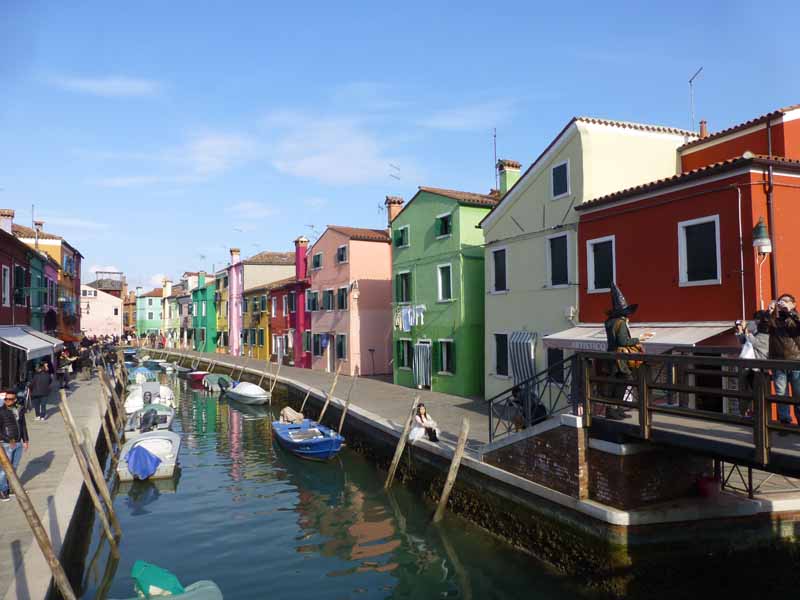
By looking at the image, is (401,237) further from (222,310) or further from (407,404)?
(222,310)

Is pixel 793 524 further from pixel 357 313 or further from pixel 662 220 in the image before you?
pixel 357 313

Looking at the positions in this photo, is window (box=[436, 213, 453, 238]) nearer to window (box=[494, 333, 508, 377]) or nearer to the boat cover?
window (box=[494, 333, 508, 377])

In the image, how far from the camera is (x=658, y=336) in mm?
13781

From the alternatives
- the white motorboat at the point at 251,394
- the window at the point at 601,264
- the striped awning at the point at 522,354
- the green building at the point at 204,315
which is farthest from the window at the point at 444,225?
the green building at the point at 204,315

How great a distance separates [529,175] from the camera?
1966 centimetres

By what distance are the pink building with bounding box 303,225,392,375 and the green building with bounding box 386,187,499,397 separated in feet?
17.7

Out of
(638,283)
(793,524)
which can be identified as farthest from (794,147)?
(793,524)

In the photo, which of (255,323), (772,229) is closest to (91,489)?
(772,229)

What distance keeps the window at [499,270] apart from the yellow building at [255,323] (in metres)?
30.2

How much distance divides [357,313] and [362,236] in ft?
15.1

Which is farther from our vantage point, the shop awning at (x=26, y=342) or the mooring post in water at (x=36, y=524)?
the shop awning at (x=26, y=342)

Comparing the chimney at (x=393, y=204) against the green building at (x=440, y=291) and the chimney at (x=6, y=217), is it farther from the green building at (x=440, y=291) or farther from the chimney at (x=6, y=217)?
the chimney at (x=6, y=217)

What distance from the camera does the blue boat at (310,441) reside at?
1958 centimetres

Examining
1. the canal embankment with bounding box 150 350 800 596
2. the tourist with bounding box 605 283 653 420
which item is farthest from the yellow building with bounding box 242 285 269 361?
the tourist with bounding box 605 283 653 420
